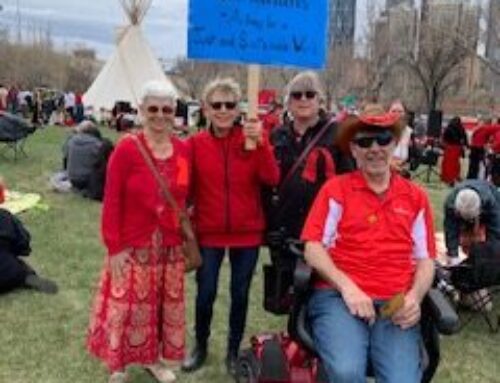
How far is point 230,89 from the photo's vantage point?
4520mm

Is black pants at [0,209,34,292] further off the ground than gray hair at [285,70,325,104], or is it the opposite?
gray hair at [285,70,325,104]

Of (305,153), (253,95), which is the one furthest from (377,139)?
(253,95)

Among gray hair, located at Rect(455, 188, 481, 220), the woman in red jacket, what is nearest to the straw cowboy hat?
the woman in red jacket

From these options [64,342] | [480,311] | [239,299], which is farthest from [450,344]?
[64,342]

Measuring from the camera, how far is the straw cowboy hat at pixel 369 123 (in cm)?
380

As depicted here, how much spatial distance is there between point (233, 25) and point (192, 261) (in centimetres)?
132

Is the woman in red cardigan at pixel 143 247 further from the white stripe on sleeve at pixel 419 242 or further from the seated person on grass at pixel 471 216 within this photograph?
the seated person on grass at pixel 471 216

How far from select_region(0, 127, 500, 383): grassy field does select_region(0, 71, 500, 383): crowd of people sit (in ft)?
1.69

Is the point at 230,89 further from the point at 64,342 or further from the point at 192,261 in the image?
the point at 64,342

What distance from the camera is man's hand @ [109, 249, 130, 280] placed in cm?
446

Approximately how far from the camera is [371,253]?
377 centimetres

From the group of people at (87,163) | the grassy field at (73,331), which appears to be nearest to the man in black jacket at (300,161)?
the grassy field at (73,331)

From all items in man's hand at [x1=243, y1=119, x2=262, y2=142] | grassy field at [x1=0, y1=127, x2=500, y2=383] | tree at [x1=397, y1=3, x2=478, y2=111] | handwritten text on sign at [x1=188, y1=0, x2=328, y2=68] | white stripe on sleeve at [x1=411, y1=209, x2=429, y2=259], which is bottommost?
grassy field at [x1=0, y1=127, x2=500, y2=383]

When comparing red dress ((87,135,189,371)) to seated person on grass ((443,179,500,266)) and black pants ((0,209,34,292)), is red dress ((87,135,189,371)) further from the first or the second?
seated person on grass ((443,179,500,266))
